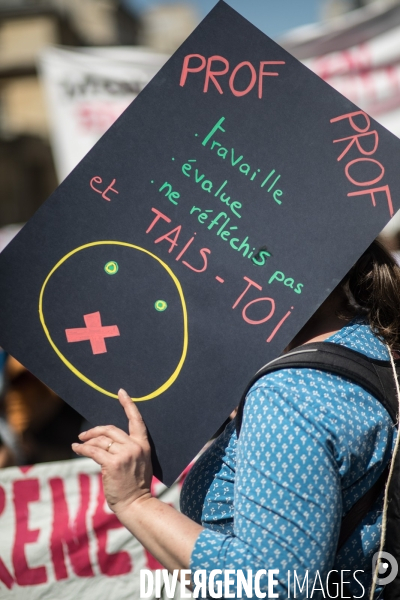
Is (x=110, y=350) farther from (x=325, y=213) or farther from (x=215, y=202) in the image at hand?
(x=325, y=213)

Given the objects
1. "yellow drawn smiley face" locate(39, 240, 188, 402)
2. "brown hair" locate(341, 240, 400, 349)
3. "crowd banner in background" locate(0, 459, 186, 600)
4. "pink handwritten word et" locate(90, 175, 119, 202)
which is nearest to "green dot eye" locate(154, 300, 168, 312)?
"yellow drawn smiley face" locate(39, 240, 188, 402)

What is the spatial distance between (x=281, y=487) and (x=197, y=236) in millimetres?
537

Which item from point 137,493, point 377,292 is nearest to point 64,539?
point 137,493

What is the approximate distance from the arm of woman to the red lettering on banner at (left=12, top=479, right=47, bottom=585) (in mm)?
1186

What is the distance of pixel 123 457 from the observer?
117 centimetres

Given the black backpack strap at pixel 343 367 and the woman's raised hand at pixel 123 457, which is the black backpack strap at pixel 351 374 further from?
the woman's raised hand at pixel 123 457

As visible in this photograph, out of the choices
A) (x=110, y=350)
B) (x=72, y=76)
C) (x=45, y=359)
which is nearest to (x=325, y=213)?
(x=110, y=350)

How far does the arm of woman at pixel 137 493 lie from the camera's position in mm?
1076

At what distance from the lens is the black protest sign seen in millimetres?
1228

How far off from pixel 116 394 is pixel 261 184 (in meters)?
0.53

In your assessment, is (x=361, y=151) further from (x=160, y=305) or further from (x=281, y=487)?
(x=281, y=487)

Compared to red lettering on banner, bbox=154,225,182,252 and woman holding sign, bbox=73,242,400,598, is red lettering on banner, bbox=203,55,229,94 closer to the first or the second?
red lettering on banner, bbox=154,225,182,252

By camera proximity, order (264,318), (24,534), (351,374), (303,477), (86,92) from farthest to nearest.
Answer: (86,92) < (24,534) < (264,318) < (351,374) < (303,477)

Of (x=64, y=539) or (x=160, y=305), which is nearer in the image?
(x=160, y=305)
